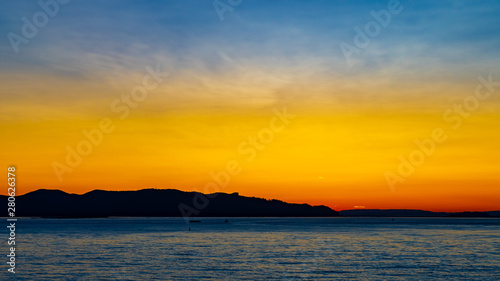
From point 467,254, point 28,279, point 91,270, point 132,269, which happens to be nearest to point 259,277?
point 132,269

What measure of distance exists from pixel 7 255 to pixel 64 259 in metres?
12.2

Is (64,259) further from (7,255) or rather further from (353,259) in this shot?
(353,259)

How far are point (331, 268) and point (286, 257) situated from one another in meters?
15.7

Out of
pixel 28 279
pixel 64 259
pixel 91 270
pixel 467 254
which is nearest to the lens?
pixel 28 279

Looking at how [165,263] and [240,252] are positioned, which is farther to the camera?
[240,252]

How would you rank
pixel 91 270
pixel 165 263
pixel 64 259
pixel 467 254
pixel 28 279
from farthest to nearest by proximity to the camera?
pixel 467 254, pixel 64 259, pixel 165 263, pixel 91 270, pixel 28 279

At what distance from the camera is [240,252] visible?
9206cm

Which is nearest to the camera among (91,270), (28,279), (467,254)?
(28,279)

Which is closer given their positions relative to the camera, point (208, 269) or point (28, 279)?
point (28, 279)

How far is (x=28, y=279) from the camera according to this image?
191 ft

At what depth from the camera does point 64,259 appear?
258 feet

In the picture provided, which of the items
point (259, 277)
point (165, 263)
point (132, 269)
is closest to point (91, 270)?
point (132, 269)

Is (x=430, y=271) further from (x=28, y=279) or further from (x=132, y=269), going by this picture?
(x=28, y=279)

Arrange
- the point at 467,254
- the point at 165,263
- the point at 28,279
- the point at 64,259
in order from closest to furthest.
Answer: the point at 28,279 < the point at 165,263 < the point at 64,259 < the point at 467,254
